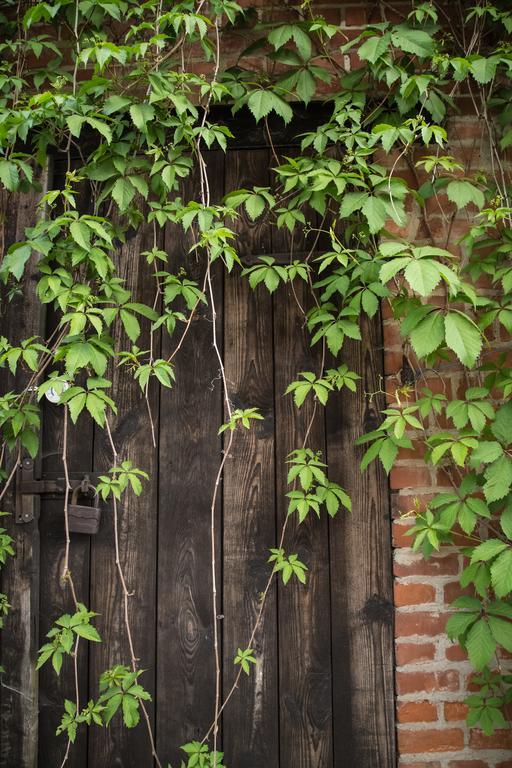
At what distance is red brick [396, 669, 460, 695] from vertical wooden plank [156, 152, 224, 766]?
1.78 feet

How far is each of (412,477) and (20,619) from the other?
48.1 inches

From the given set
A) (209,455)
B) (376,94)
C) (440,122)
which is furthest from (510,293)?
(209,455)

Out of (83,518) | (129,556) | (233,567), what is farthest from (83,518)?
(233,567)

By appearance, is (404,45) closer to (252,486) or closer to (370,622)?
(252,486)

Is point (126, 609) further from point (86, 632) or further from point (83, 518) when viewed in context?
point (83, 518)

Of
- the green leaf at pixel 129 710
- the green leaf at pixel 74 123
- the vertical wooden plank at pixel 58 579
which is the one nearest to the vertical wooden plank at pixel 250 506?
the green leaf at pixel 129 710

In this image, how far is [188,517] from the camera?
6.40 ft

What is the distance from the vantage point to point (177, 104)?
1.69m

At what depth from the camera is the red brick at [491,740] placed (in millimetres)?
1789

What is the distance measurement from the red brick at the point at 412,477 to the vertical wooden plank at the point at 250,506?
0.37 meters

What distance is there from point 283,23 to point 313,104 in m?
0.24

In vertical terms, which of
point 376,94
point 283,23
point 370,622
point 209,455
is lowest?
point 370,622

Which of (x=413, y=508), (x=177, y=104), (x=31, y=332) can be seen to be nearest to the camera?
(x=177, y=104)

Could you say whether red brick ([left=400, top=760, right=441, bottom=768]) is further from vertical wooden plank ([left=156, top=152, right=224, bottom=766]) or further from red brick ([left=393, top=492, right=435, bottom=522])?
red brick ([left=393, top=492, right=435, bottom=522])
